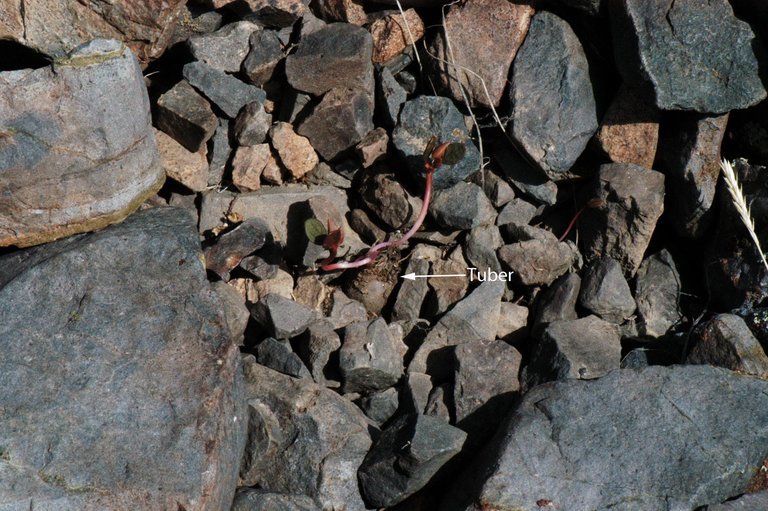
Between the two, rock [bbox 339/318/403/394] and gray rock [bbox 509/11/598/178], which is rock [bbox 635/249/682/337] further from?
rock [bbox 339/318/403/394]

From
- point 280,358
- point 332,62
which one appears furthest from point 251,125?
point 280,358

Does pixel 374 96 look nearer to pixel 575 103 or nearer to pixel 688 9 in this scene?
pixel 575 103

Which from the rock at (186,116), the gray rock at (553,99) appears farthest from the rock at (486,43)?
the rock at (186,116)

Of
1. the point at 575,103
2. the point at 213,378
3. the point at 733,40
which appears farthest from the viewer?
the point at 575,103

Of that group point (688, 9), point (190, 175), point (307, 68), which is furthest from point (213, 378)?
point (688, 9)

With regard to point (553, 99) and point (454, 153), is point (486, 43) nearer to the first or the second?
point (553, 99)

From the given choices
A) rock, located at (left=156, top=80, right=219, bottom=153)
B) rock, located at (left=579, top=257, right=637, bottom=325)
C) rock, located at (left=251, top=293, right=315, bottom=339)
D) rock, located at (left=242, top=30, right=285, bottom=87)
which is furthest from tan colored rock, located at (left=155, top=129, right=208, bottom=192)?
rock, located at (left=579, top=257, right=637, bottom=325)
